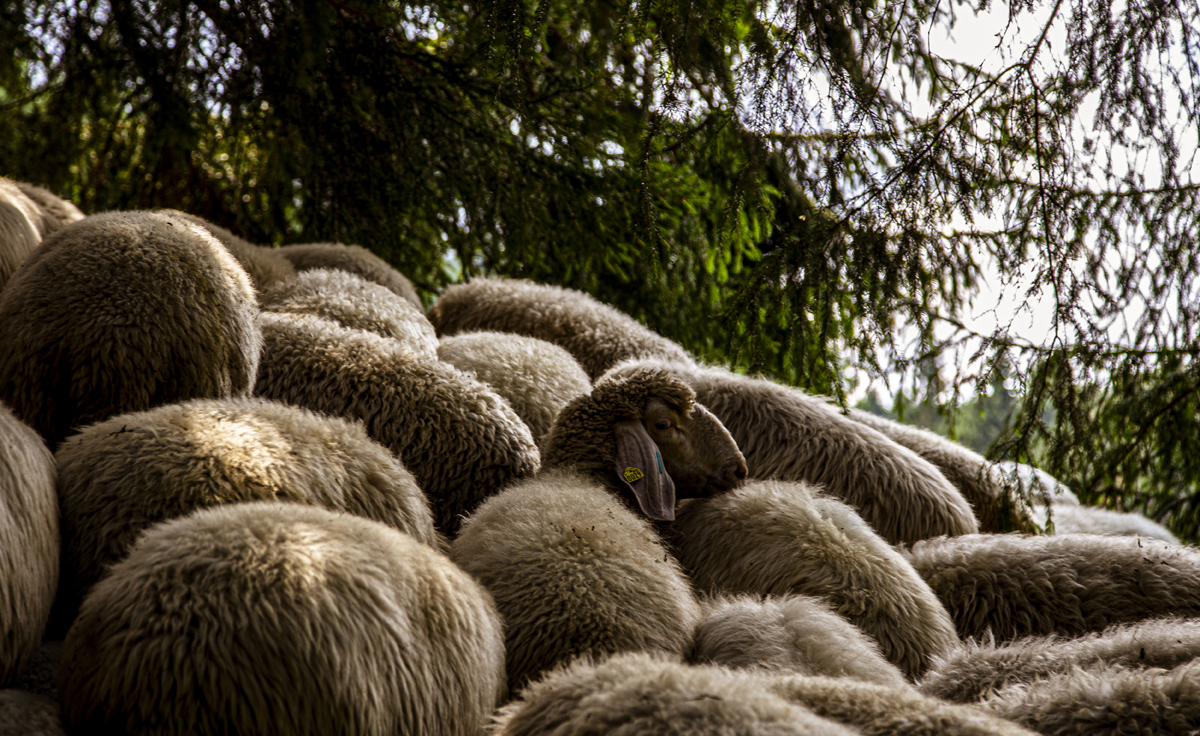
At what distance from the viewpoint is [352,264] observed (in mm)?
5266

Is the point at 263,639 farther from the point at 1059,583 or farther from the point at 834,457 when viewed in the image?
the point at 834,457

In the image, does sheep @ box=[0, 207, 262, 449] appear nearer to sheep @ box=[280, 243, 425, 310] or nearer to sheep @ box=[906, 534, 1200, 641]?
sheep @ box=[280, 243, 425, 310]

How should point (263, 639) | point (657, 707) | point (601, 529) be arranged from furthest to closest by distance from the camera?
point (601, 529)
point (263, 639)
point (657, 707)

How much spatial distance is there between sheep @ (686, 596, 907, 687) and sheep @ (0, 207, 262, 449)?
1.91 m

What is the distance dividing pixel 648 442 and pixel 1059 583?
1.67 metres

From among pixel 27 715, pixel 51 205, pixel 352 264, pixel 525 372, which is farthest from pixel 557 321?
pixel 27 715

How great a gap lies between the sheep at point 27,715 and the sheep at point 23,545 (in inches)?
A: 5.4

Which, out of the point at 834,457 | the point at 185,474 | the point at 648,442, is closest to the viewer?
the point at 185,474

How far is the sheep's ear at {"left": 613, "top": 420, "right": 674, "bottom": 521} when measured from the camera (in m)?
3.65

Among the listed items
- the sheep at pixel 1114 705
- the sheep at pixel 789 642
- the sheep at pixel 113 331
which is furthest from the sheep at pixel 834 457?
the sheep at pixel 1114 705

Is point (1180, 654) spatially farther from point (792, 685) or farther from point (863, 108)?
point (863, 108)

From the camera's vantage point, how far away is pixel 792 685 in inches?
74.2

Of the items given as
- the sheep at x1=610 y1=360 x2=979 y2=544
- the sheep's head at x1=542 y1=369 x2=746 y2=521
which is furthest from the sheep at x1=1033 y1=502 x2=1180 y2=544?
the sheep's head at x1=542 y1=369 x2=746 y2=521

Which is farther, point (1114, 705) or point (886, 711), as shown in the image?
point (1114, 705)
